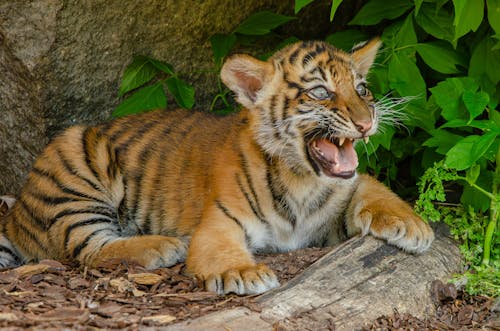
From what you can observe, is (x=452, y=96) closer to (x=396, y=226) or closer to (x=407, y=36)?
(x=407, y=36)

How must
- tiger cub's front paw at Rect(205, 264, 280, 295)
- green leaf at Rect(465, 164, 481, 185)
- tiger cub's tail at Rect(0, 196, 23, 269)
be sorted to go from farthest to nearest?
1. tiger cub's tail at Rect(0, 196, 23, 269)
2. green leaf at Rect(465, 164, 481, 185)
3. tiger cub's front paw at Rect(205, 264, 280, 295)

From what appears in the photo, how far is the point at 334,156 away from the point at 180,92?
140cm

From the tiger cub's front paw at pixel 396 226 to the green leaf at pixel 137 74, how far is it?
1.63 meters

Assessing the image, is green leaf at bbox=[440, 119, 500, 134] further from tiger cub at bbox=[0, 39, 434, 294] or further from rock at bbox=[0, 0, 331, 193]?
rock at bbox=[0, 0, 331, 193]

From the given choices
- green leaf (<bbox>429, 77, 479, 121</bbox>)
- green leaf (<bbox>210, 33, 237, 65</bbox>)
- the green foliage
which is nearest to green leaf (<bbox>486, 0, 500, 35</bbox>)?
the green foliage

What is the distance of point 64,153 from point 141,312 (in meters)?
1.61

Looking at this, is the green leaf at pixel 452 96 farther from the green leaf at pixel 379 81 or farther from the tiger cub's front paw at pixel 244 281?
the tiger cub's front paw at pixel 244 281

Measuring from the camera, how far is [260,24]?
16.4 ft

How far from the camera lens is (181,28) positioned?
5328mm

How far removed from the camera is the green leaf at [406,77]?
4480mm

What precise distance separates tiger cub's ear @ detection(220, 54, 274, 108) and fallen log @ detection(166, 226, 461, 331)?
0.93 m

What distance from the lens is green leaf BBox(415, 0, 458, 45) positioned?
451cm

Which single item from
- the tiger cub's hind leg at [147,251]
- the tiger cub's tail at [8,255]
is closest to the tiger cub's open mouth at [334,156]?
the tiger cub's hind leg at [147,251]

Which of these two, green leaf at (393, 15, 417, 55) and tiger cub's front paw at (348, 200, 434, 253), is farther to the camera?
green leaf at (393, 15, 417, 55)
